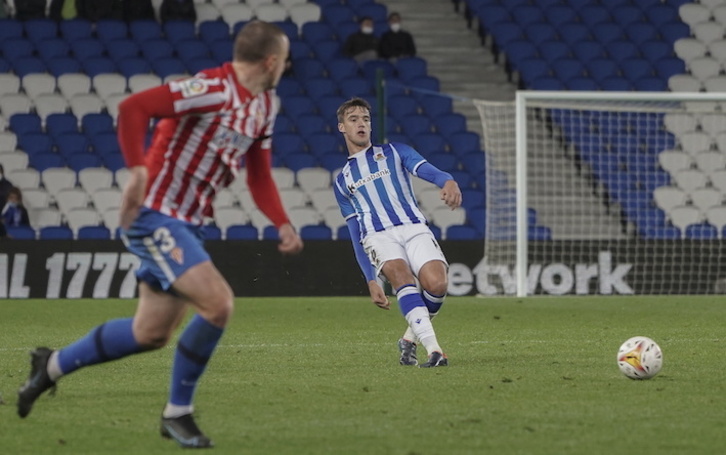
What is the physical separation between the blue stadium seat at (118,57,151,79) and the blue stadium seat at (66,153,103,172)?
6.23ft

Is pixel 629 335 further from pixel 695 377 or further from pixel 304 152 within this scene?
pixel 304 152

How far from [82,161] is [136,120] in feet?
49.5

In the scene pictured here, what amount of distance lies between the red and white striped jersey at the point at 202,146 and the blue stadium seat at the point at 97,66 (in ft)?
52.7

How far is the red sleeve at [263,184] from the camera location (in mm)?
5848

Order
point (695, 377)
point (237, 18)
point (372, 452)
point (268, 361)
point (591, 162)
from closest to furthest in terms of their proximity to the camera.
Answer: point (372, 452)
point (695, 377)
point (268, 361)
point (591, 162)
point (237, 18)

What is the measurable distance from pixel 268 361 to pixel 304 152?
11.6 metres

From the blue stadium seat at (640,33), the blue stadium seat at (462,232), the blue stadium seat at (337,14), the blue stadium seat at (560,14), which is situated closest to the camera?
the blue stadium seat at (462,232)

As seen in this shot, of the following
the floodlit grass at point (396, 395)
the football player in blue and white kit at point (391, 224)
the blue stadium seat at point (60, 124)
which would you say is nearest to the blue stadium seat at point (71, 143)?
the blue stadium seat at point (60, 124)

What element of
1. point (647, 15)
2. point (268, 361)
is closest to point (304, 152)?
point (647, 15)

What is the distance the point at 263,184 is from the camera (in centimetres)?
592

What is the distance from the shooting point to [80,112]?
20.7m

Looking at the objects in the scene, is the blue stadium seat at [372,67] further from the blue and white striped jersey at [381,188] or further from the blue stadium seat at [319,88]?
the blue and white striped jersey at [381,188]

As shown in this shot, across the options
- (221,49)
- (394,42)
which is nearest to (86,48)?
(221,49)

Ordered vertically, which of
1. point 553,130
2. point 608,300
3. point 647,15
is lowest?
point 608,300
